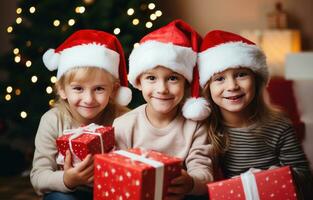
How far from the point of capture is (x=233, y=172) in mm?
1580

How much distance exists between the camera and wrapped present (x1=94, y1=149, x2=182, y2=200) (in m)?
1.08

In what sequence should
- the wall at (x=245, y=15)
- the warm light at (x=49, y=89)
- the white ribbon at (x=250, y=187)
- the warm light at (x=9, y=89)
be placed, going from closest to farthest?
1. the white ribbon at (x=250, y=187)
2. the warm light at (x=49, y=89)
3. the warm light at (x=9, y=89)
4. the wall at (x=245, y=15)

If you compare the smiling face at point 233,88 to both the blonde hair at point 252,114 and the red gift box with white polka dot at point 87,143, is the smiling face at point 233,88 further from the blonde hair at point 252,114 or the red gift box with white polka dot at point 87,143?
the red gift box with white polka dot at point 87,143

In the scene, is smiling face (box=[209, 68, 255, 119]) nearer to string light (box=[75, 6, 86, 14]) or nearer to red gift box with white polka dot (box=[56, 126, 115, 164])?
red gift box with white polka dot (box=[56, 126, 115, 164])

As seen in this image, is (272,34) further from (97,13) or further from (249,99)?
(249,99)

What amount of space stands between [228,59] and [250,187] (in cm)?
45

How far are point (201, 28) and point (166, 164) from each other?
12.8 feet

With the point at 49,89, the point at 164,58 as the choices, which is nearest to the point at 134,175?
the point at 164,58

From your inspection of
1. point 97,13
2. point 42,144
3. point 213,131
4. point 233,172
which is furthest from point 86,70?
point 97,13

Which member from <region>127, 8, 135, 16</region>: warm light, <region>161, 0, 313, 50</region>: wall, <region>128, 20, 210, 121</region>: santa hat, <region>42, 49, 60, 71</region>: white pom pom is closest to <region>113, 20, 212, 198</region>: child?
<region>128, 20, 210, 121</region>: santa hat

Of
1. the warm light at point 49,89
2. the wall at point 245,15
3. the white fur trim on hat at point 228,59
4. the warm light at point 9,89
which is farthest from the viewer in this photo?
the wall at point 245,15

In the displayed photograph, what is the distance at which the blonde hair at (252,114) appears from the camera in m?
1.54

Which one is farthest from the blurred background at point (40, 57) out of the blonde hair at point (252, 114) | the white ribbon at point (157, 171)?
the white ribbon at point (157, 171)

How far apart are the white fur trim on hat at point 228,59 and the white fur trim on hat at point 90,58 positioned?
318mm
